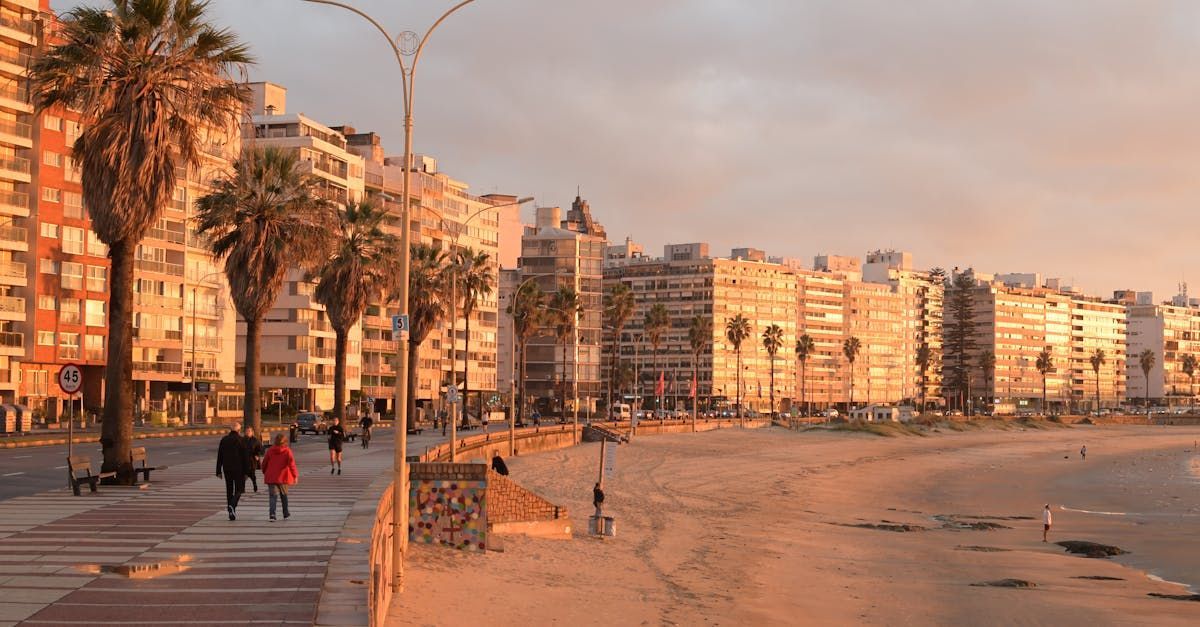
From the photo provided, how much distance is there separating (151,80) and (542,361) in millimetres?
142234

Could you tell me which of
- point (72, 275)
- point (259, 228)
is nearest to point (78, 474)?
point (259, 228)

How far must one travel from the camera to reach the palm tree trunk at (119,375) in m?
31.1

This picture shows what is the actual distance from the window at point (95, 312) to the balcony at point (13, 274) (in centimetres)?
512

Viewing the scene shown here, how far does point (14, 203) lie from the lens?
76.9 metres

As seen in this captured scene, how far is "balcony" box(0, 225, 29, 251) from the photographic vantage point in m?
76.3

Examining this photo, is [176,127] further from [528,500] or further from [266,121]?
[266,121]

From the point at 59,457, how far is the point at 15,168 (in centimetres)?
3910

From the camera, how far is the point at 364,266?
63.3m

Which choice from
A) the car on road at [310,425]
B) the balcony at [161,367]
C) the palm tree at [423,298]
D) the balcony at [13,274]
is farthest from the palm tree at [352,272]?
the balcony at [161,367]

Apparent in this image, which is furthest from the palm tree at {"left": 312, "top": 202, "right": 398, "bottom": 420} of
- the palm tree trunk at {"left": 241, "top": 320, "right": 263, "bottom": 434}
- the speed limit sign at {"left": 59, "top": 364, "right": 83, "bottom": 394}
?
the speed limit sign at {"left": 59, "top": 364, "right": 83, "bottom": 394}

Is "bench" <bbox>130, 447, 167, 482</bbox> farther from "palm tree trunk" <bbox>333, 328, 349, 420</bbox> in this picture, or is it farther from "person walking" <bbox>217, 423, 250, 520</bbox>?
"palm tree trunk" <bbox>333, 328, 349, 420</bbox>

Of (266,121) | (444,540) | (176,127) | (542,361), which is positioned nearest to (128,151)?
(176,127)

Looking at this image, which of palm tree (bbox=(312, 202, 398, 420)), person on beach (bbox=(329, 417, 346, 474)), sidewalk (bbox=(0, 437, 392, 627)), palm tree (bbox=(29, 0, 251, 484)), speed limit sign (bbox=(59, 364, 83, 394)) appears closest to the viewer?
sidewalk (bbox=(0, 437, 392, 627))

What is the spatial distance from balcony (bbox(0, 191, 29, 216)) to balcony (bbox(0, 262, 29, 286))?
319 cm
